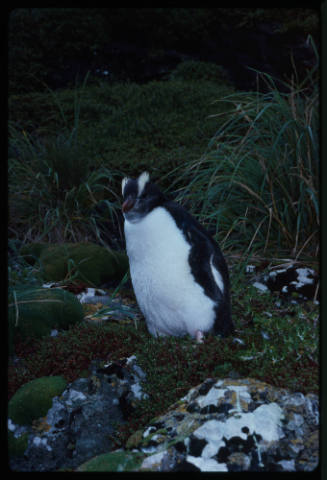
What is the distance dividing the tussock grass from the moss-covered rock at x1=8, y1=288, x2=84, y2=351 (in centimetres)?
97

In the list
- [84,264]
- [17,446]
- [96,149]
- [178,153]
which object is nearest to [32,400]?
[17,446]

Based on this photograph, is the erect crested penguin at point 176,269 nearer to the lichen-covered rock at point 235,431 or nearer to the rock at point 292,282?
the lichen-covered rock at point 235,431

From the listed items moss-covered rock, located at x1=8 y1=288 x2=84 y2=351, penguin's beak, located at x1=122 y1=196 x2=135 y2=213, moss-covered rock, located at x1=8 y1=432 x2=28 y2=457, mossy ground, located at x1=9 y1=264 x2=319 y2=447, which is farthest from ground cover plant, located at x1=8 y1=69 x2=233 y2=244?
moss-covered rock, located at x1=8 y1=432 x2=28 y2=457

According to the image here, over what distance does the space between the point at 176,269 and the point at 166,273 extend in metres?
0.04

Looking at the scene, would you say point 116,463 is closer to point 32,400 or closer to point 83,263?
point 32,400

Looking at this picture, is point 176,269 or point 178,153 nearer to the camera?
point 176,269

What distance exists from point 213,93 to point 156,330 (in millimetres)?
3267

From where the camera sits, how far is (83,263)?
327cm

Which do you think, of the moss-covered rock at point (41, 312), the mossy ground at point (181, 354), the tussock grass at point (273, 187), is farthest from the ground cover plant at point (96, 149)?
the mossy ground at point (181, 354)

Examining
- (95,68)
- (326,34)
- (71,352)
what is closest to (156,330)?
(71,352)

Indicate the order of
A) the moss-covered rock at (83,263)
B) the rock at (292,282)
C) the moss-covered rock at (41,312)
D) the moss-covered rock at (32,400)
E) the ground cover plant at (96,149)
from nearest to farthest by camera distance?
the moss-covered rock at (32,400) → the moss-covered rock at (41,312) → the rock at (292,282) → the moss-covered rock at (83,263) → the ground cover plant at (96,149)

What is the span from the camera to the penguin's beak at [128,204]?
6.36 feet

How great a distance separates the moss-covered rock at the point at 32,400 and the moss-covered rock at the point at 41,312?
1.07ft

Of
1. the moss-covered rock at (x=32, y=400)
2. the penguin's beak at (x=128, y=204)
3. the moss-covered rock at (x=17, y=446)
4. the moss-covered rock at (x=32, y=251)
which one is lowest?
the moss-covered rock at (x=17, y=446)
